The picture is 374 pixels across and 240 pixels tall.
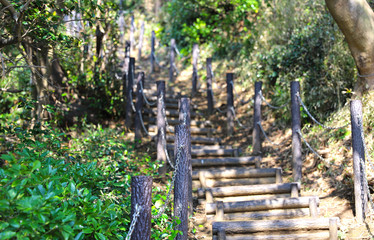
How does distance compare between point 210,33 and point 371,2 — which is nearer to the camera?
point 371,2

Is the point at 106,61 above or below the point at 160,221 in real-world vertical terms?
above

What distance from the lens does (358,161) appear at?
4707 mm

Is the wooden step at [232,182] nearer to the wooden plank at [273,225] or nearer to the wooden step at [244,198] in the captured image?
the wooden step at [244,198]

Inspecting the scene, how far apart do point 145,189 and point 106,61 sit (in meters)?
6.62

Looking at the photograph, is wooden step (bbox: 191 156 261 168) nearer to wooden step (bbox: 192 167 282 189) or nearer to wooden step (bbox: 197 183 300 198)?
wooden step (bbox: 192 167 282 189)

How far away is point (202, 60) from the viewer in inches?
473

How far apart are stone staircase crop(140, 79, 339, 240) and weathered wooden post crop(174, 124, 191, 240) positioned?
1.66ft

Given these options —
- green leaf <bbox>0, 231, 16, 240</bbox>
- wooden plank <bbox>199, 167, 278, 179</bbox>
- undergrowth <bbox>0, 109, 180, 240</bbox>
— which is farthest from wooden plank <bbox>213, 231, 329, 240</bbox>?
green leaf <bbox>0, 231, 16, 240</bbox>

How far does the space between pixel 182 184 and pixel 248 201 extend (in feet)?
4.70

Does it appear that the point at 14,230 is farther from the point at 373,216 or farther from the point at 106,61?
the point at 106,61

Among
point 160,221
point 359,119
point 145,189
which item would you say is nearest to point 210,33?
point 359,119

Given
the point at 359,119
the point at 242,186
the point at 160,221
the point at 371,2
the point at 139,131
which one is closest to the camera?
the point at 160,221

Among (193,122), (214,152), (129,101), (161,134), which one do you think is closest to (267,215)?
(214,152)

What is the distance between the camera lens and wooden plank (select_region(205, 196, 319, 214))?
5.08 meters
